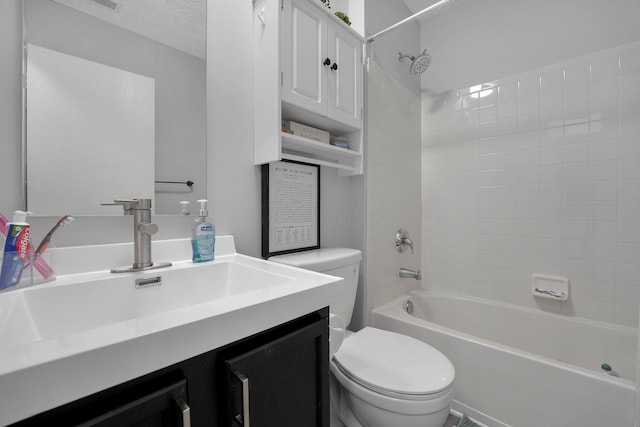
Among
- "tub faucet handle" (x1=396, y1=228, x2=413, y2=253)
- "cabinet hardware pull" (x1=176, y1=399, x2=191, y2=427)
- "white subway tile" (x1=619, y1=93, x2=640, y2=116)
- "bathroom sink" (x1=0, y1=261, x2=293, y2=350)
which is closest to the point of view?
"cabinet hardware pull" (x1=176, y1=399, x2=191, y2=427)

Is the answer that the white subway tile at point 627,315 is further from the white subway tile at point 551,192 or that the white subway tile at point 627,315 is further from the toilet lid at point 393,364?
the toilet lid at point 393,364

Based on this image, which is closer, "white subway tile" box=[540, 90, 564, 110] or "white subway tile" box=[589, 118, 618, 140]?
"white subway tile" box=[589, 118, 618, 140]

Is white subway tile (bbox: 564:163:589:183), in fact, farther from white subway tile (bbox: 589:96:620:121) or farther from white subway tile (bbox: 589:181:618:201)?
white subway tile (bbox: 589:96:620:121)

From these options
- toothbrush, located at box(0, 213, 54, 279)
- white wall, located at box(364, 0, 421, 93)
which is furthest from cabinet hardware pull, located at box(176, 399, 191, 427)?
white wall, located at box(364, 0, 421, 93)

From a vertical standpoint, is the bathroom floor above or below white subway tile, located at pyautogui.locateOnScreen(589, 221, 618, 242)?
below

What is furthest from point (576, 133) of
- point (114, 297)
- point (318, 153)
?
point (114, 297)

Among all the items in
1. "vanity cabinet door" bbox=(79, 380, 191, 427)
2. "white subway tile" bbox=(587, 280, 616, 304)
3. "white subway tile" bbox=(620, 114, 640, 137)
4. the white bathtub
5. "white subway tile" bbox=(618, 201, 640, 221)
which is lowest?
the white bathtub

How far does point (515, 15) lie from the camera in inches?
71.6

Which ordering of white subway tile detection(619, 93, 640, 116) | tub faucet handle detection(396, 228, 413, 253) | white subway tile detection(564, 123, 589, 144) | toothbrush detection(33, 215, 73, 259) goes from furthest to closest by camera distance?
tub faucet handle detection(396, 228, 413, 253) → white subway tile detection(564, 123, 589, 144) → white subway tile detection(619, 93, 640, 116) → toothbrush detection(33, 215, 73, 259)

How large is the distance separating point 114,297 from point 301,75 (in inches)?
39.1

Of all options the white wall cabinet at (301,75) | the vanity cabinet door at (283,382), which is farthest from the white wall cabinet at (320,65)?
the vanity cabinet door at (283,382)

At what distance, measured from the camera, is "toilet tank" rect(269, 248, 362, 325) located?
3.69ft

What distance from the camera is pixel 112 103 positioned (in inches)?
32.4

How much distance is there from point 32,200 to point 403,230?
1.79 metres
